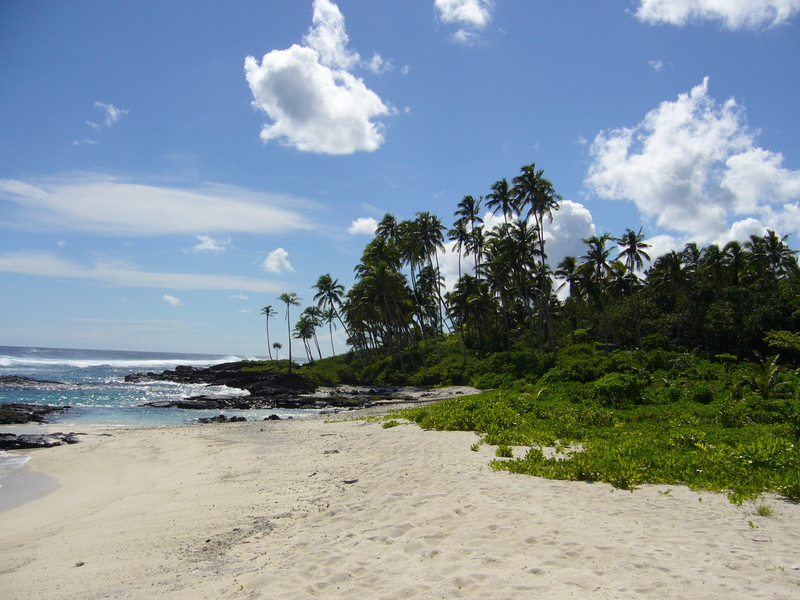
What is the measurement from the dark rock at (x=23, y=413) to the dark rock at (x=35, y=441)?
268 inches

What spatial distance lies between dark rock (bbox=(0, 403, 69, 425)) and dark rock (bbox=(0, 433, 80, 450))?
681cm

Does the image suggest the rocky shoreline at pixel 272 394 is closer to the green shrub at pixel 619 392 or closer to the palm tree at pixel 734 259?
the green shrub at pixel 619 392

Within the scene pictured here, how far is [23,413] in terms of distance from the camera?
25203mm

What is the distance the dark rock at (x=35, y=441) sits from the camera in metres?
16.4

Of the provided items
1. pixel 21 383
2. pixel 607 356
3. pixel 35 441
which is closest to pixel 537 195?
pixel 607 356

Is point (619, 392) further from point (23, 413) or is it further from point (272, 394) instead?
point (272, 394)

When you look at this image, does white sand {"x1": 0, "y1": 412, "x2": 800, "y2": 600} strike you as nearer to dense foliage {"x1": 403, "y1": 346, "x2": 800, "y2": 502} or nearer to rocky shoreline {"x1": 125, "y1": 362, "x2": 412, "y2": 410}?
dense foliage {"x1": 403, "y1": 346, "x2": 800, "y2": 502}

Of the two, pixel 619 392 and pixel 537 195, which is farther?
pixel 537 195

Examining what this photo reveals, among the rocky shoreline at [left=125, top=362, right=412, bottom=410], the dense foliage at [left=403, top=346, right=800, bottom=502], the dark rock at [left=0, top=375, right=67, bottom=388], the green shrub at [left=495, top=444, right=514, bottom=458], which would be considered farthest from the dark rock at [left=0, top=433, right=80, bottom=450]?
the dark rock at [left=0, top=375, right=67, bottom=388]

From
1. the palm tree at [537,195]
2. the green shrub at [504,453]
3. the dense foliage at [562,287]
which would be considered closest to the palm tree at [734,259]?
the dense foliage at [562,287]

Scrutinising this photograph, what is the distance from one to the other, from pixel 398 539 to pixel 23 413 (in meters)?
28.1

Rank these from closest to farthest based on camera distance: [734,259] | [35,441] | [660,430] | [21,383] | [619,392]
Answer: [660,430] → [619,392] → [35,441] → [734,259] → [21,383]

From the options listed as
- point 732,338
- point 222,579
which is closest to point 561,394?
point 222,579

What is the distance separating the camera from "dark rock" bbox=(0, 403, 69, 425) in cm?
2338
